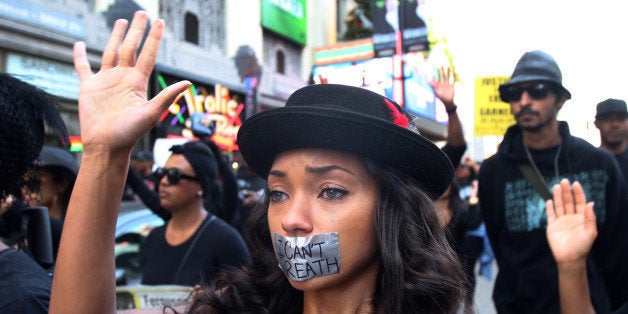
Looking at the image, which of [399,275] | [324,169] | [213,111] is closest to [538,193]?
[399,275]

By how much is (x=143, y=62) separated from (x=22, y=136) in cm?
57

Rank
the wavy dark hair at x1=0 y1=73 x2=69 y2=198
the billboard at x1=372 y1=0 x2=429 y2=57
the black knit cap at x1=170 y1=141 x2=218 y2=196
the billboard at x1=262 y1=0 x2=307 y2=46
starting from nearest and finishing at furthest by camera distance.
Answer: the wavy dark hair at x1=0 y1=73 x2=69 y2=198 < the black knit cap at x1=170 y1=141 x2=218 y2=196 < the billboard at x1=372 y1=0 x2=429 y2=57 < the billboard at x1=262 y1=0 x2=307 y2=46

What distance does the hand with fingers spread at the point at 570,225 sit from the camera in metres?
2.26

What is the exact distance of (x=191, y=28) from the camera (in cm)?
1487

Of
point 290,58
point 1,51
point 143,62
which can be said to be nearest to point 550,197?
point 143,62

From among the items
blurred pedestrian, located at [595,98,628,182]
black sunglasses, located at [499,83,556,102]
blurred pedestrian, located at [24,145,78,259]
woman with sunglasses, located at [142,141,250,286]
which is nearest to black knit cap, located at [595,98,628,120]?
blurred pedestrian, located at [595,98,628,182]

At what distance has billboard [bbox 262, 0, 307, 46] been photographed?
685 inches

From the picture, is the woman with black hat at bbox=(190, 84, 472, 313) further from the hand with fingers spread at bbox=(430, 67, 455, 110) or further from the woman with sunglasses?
the hand with fingers spread at bbox=(430, 67, 455, 110)

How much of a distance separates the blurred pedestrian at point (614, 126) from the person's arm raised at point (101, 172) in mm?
3810

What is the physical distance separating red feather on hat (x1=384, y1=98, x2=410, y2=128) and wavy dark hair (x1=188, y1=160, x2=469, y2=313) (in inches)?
5.3

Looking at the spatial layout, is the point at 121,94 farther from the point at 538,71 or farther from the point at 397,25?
the point at 397,25

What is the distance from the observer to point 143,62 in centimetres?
143

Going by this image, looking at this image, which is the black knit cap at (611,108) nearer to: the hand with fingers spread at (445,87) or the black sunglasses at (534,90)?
the black sunglasses at (534,90)

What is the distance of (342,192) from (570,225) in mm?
1204
